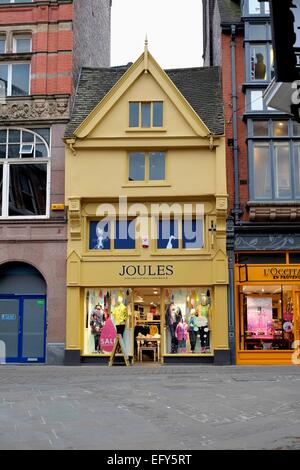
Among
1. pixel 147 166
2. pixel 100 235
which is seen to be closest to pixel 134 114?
pixel 147 166

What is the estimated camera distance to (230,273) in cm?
2262

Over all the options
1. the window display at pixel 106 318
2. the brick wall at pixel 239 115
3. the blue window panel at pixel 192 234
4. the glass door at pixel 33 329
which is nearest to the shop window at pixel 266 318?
the blue window panel at pixel 192 234

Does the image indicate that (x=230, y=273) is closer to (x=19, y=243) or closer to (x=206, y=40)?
(x=19, y=243)

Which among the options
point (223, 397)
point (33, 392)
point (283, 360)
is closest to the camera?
point (223, 397)

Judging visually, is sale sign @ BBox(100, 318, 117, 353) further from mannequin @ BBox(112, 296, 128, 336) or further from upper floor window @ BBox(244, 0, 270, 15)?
upper floor window @ BBox(244, 0, 270, 15)

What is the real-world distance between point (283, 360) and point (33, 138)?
1240 centimetres

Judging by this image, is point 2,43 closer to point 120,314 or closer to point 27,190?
point 27,190

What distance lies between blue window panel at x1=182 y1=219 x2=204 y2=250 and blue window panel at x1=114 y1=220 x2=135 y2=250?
1.87 meters

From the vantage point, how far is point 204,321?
75.3ft

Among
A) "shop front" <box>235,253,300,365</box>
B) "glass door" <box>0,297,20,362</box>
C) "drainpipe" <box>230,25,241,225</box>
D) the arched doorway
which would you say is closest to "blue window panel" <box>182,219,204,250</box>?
"drainpipe" <box>230,25,241,225</box>

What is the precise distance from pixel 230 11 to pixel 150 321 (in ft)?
41.0

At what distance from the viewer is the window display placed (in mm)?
22969
